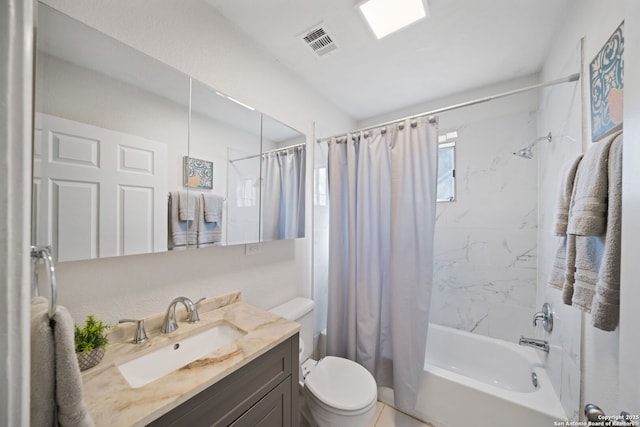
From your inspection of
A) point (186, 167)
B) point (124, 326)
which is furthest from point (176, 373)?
point (186, 167)

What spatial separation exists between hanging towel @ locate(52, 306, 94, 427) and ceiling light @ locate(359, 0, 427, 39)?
5.52 ft

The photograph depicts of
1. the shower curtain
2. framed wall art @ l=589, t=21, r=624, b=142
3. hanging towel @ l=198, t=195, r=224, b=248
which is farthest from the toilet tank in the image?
framed wall art @ l=589, t=21, r=624, b=142

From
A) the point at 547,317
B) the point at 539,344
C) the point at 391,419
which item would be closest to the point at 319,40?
the point at 547,317

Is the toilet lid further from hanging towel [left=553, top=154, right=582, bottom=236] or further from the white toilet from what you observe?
hanging towel [left=553, top=154, right=582, bottom=236]

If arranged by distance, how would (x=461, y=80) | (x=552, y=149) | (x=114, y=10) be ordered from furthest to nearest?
(x=461, y=80)
(x=552, y=149)
(x=114, y=10)

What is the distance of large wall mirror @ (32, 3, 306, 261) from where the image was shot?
800mm

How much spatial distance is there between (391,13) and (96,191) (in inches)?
64.3

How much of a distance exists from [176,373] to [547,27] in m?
2.52

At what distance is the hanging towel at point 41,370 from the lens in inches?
17.9

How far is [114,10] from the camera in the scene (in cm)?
95

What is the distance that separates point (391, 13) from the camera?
1280mm

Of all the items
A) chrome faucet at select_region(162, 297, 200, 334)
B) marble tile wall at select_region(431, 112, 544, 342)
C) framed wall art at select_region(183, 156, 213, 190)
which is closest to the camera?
chrome faucet at select_region(162, 297, 200, 334)

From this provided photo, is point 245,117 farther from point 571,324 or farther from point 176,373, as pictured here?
point 571,324

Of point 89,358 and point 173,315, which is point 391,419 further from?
point 89,358
